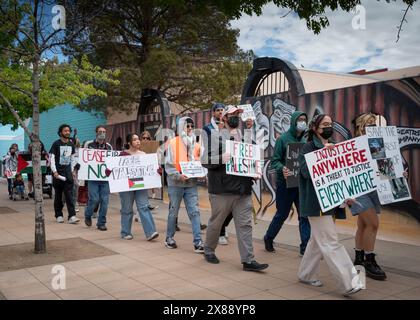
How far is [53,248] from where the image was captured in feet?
22.8

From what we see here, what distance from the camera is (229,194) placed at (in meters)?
5.58

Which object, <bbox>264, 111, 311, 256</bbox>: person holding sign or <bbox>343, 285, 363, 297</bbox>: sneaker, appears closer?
<bbox>343, 285, 363, 297</bbox>: sneaker

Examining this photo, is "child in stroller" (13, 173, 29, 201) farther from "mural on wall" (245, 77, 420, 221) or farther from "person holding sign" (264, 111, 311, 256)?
"person holding sign" (264, 111, 311, 256)

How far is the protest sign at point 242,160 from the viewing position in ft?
18.1

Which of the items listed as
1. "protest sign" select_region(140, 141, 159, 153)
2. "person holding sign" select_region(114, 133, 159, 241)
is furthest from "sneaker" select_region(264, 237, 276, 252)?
"protest sign" select_region(140, 141, 159, 153)

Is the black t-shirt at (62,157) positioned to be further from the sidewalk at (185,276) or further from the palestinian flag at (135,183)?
the palestinian flag at (135,183)

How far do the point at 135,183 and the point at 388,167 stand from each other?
4.11 m

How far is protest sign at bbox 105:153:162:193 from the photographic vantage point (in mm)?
7805

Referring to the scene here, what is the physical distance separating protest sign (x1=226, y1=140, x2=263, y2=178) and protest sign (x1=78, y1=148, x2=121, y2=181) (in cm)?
364

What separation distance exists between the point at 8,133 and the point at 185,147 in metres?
34.0

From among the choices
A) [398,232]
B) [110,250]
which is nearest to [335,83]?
[398,232]

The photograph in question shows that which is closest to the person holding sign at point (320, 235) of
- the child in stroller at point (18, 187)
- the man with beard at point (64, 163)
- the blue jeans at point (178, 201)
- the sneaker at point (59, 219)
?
the blue jeans at point (178, 201)
